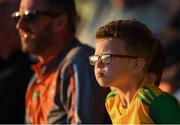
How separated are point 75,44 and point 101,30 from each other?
155 cm

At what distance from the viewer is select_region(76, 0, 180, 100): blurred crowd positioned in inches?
332

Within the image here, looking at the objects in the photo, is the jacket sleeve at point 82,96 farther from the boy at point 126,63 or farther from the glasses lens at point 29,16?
the boy at point 126,63

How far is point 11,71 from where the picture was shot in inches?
283

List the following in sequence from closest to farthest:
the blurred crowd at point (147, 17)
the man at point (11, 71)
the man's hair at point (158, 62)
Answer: the man's hair at point (158, 62) → the man at point (11, 71) → the blurred crowd at point (147, 17)

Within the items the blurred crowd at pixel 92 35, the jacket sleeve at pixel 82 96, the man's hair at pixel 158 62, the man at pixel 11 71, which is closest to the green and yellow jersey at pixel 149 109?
the man's hair at pixel 158 62

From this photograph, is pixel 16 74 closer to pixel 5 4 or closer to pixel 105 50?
pixel 5 4

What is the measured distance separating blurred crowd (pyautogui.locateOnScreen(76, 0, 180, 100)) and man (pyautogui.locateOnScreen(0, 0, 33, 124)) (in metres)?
0.81

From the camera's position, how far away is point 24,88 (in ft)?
22.6

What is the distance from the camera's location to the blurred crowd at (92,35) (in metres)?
6.96

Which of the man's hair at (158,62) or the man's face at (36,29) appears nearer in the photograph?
the man's hair at (158,62)

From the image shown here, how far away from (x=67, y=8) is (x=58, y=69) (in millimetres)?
535

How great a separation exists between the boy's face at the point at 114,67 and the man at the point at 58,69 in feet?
3.71

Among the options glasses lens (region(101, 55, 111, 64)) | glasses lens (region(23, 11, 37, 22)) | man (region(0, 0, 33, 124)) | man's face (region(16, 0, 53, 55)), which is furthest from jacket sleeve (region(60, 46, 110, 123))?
man (region(0, 0, 33, 124))

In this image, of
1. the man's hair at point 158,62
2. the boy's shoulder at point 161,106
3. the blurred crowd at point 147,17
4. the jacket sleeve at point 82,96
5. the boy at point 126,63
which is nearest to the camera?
the boy's shoulder at point 161,106
